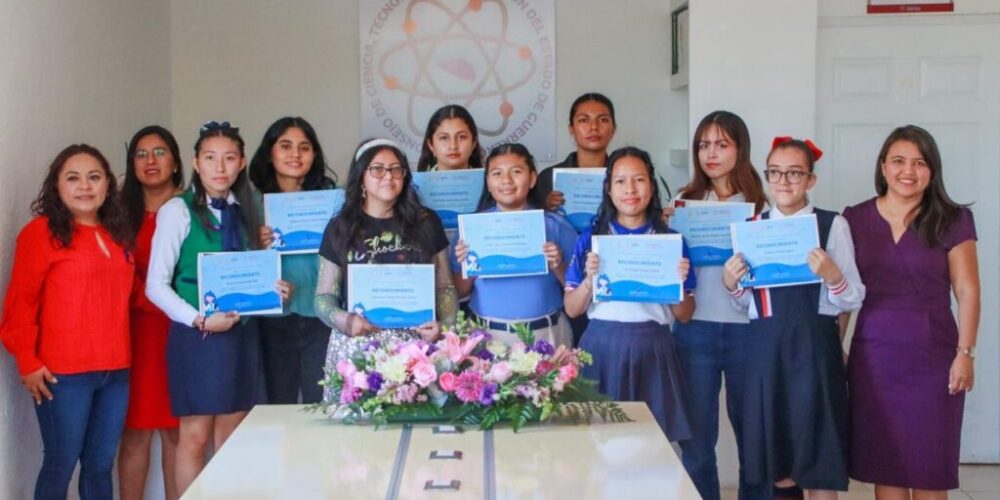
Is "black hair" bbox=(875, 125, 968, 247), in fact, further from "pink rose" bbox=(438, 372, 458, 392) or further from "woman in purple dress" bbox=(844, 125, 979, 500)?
"pink rose" bbox=(438, 372, 458, 392)

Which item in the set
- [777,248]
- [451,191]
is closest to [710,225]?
[777,248]

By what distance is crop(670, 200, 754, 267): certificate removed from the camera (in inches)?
157

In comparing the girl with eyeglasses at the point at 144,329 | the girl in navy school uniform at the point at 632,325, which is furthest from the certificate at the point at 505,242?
the girl with eyeglasses at the point at 144,329

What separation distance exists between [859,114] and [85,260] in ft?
11.2

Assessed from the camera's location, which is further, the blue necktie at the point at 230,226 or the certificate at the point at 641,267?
the blue necktie at the point at 230,226

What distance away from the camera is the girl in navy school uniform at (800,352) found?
12.5 ft

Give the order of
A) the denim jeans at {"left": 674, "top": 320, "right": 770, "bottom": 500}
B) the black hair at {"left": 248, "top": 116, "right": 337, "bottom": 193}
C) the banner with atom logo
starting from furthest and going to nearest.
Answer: the banner with atom logo → the black hair at {"left": 248, "top": 116, "right": 337, "bottom": 193} → the denim jeans at {"left": 674, "top": 320, "right": 770, "bottom": 500}

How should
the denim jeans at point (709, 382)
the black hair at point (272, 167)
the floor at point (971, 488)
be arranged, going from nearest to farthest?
the denim jeans at point (709, 382)
the black hair at point (272, 167)
the floor at point (971, 488)

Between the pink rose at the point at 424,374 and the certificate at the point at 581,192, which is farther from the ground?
the certificate at the point at 581,192

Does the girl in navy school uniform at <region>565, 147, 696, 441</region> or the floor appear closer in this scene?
the girl in navy school uniform at <region>565, 147, 696, 441</region>

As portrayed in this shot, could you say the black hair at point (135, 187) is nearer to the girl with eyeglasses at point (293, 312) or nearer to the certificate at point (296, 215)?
the girl with eyeglasses at point (293, 312)

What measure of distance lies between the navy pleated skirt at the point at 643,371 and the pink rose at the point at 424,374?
975mm

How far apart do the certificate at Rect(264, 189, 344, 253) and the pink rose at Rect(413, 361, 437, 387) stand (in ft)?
4.09

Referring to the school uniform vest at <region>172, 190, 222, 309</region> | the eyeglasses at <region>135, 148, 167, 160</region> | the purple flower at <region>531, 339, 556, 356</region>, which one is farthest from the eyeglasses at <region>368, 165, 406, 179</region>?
the purple flower at <region>531, 339, 556, 356</region>
